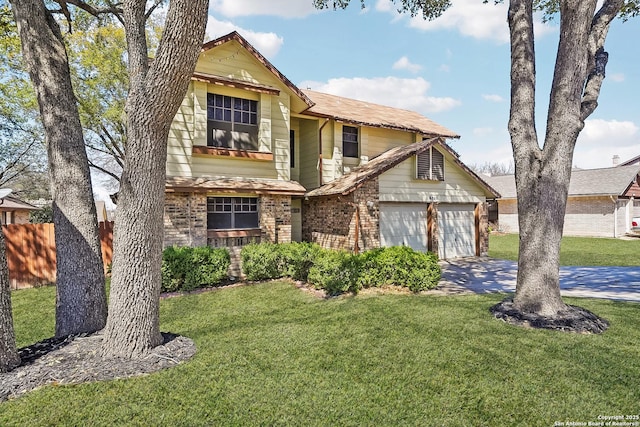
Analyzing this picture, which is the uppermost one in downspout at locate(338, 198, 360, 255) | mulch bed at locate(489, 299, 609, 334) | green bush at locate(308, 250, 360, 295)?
downspout at locate(338, 198, 360, 255)

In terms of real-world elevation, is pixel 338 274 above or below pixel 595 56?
below

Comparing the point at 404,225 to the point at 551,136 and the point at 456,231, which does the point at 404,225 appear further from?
the point at 551,136

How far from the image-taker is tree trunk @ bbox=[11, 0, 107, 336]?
190 inches

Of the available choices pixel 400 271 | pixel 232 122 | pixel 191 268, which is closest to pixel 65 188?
pixel 191 268

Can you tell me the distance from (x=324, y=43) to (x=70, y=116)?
9.26m

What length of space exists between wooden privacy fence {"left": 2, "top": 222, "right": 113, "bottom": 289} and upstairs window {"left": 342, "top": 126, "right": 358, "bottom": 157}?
1072cm

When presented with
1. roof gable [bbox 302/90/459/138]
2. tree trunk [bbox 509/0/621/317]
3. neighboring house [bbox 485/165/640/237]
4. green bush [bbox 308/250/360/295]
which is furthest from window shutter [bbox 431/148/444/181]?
neighboring house [bbox 485/165/640/237]

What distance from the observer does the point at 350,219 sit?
1179cm

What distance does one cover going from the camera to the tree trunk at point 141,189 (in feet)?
13.6

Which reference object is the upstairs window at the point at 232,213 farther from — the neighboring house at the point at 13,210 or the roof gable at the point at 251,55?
the neighboring house at the point at 13,210

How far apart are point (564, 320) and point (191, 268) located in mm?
8339

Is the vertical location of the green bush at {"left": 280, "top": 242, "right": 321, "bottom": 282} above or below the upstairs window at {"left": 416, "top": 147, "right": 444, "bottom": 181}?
below

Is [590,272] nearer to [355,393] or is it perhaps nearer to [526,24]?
[526,24]

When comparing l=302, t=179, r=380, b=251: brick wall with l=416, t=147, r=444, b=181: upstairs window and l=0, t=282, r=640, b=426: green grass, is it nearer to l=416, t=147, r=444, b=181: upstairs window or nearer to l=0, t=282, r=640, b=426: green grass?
l=416, t=147, r=444, b=181: upstairs window
